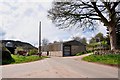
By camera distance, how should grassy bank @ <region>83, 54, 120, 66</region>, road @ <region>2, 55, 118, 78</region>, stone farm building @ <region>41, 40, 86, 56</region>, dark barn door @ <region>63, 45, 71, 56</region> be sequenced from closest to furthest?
road @ <region>2, 55, 118, 78</region>, grassy bank @ <region>83, 54, 120, 66</region>, dark barn door @ <region>63, 45, 71, 56</region>, stone farm building @ <region>41, 40, 86, 56</region>

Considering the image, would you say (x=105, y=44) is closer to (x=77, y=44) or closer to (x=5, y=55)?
(x=77, y=44)

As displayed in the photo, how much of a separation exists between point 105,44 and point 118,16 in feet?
98.8

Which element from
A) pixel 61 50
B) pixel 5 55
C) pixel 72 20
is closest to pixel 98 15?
pixel 72 20

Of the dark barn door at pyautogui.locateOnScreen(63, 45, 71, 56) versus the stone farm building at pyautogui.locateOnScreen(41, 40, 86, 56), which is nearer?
the dark barn door at pyautogui.locateOnScreen(63, 45, 71, 56)

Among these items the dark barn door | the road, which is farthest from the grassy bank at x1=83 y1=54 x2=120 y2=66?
the dark barn door

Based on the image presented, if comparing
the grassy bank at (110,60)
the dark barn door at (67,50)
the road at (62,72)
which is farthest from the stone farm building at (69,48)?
the road at (62,72)

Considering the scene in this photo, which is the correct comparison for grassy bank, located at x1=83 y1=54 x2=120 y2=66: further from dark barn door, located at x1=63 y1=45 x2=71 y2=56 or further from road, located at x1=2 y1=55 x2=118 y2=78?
dark barn door, located at x1=63 y1=45 x2=71 y2=56

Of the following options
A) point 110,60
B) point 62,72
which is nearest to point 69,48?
point 110,60

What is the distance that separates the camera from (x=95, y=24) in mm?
34969

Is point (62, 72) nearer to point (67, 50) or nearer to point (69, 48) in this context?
point (67, 50)

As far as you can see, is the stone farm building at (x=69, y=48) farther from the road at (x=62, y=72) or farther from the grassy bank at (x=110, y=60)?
the road at (x=62, y=72)

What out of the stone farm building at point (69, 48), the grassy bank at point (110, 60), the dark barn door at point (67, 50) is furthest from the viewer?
the stone farm building at point (69, 48)

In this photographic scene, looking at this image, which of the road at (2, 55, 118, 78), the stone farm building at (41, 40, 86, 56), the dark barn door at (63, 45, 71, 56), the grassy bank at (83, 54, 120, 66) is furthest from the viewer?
the stone farm building at (41, 40, 86, 56)

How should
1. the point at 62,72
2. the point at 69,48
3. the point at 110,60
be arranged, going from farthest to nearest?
1. the point at 69,48
2. the point at 110,60
3. the point at 62,72
